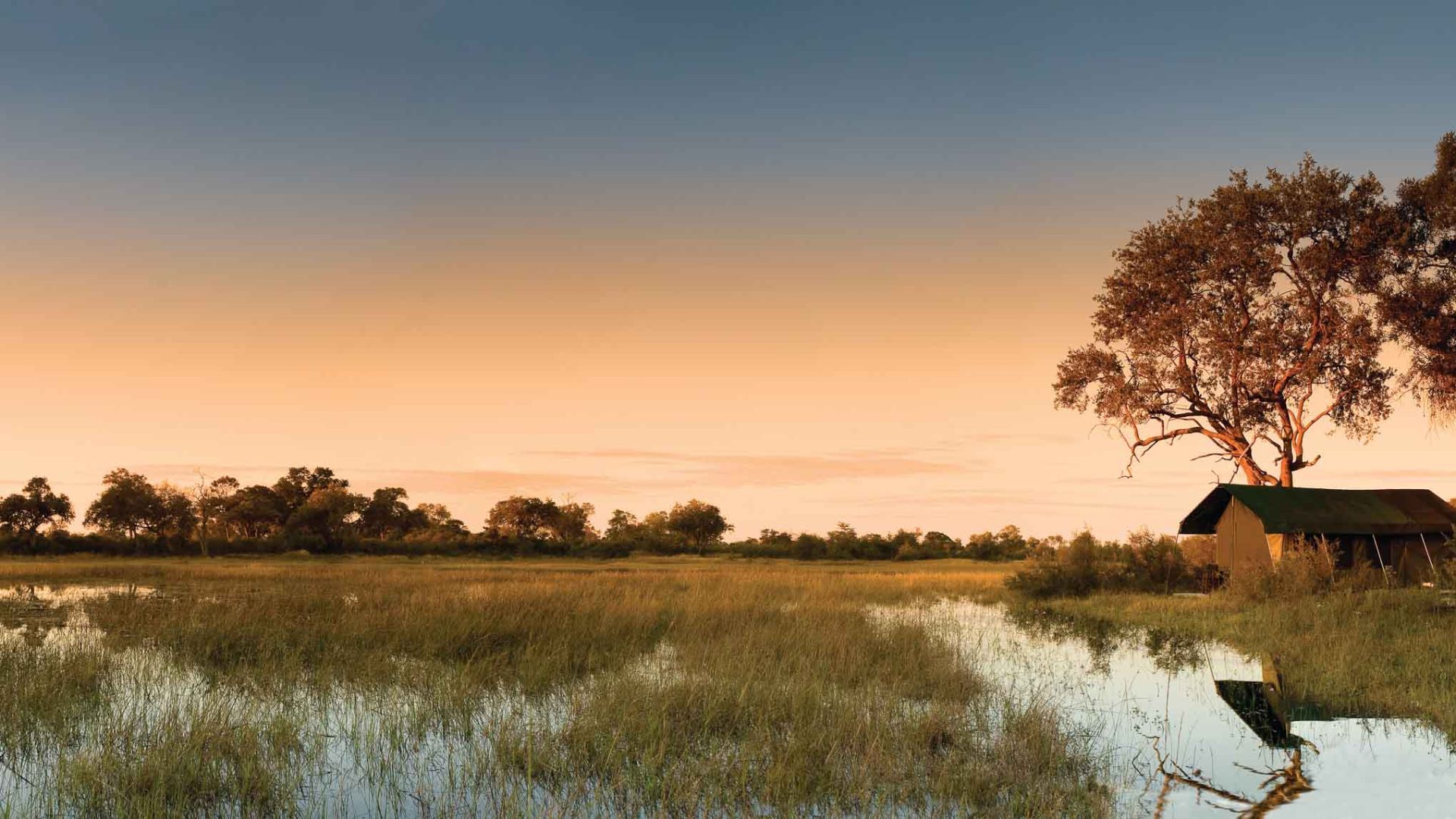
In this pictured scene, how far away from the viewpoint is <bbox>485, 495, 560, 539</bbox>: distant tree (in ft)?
344

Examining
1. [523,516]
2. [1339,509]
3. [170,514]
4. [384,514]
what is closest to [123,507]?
[170,514]

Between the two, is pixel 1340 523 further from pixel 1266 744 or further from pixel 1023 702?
pixel 1266 744

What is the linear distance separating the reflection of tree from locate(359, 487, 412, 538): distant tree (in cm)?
9416

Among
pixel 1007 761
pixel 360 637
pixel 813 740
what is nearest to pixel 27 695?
pixel 360 637

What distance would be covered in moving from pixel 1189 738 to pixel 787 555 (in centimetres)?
6996

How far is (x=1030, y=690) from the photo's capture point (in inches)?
502

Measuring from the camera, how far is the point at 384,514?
9694 centimetres

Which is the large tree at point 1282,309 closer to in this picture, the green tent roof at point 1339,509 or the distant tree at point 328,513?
the green tent roof at point 1339,509

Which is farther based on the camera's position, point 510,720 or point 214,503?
point 214,503

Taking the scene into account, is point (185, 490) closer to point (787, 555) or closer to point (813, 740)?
point (787, 555)

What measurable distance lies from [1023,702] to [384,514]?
305 feet

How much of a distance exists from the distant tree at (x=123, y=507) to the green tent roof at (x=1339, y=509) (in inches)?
3145

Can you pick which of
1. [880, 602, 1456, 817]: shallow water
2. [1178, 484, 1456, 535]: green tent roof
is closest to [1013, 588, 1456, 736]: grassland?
[880, 602, 1456, 817]: shallow water

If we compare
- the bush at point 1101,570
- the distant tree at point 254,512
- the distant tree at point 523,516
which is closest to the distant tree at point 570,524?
the distant tree at point 523,516
